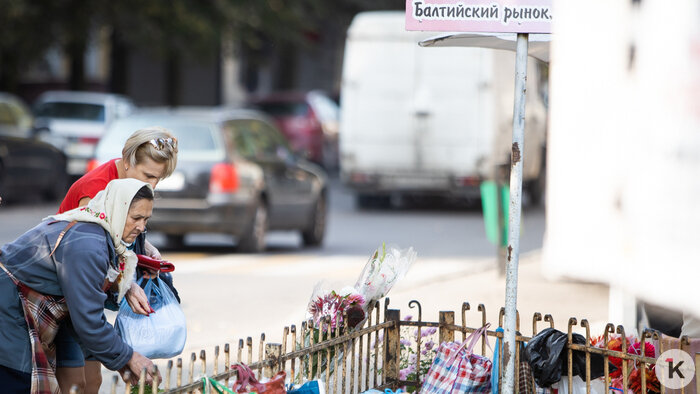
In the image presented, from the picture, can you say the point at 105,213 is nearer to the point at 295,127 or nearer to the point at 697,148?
the point at 697,148

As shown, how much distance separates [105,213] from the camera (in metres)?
3.85

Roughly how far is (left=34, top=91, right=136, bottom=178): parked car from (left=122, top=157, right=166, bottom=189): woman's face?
45.5 feet

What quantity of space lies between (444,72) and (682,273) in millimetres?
15985

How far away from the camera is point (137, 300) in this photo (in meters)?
4.15

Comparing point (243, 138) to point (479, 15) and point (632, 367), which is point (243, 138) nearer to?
point (479, 15)

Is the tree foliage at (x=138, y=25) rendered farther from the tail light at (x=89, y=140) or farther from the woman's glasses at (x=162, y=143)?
the woman's glasses at (x=162, y=143)

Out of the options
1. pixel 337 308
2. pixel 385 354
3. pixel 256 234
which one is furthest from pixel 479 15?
pixel 256 234

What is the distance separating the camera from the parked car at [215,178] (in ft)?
39.2

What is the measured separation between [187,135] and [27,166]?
551 centimetres

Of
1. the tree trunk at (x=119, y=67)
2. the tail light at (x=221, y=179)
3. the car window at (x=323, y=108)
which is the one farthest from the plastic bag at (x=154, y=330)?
the tree trunk at (x=119, y=67)

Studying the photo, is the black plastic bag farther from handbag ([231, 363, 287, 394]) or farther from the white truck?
the white truck
